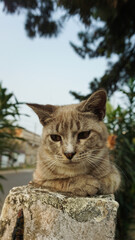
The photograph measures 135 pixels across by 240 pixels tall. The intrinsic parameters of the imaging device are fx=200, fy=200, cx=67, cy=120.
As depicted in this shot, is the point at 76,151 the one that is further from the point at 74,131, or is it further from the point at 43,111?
the point at 43,111

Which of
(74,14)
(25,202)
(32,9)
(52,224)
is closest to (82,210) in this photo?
(52,224)

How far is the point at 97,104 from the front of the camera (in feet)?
4.42

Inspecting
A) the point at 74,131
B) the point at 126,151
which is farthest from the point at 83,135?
the point at 126,151

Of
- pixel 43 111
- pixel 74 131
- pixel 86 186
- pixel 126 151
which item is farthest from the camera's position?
pixel 126 151

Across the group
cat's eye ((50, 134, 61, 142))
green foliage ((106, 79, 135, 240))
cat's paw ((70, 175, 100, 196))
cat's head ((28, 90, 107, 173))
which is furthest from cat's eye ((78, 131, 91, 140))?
green foliage ((106, 79, 135, 240))

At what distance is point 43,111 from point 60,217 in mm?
712

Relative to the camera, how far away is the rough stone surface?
3.13ft

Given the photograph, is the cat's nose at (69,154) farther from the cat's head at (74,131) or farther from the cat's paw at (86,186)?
the cat's paw at (86,186)

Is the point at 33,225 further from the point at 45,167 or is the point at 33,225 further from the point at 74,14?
the point at 74,14

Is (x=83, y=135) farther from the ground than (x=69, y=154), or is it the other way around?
(x=83, y=135)

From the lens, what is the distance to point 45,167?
137 centimetres

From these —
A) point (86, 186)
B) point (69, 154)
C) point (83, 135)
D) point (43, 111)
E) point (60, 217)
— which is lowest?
point (60, 217)

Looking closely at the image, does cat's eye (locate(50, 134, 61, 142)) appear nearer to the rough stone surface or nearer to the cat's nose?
the cat's nose

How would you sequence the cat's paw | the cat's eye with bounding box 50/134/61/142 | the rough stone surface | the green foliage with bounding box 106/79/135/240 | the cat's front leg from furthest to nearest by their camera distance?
the green foliage with bounding box 106/79/135/240
the cat's eye with bounding box 50/134/61/142
the cat's front leg
the cat's paw
the rough stone surface
